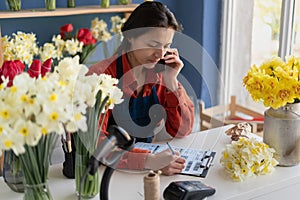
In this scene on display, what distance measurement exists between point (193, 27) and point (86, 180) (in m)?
2.23

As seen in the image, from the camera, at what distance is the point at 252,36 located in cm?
307

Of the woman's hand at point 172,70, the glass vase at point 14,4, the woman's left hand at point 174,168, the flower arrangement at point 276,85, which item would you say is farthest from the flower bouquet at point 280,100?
the glass vase at point 14,4

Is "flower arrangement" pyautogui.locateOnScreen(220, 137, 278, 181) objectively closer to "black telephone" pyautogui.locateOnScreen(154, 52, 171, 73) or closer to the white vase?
the white vase

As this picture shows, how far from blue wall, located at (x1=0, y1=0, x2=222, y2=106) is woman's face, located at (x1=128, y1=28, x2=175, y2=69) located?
73cm

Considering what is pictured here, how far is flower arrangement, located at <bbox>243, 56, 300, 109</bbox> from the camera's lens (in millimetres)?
1392

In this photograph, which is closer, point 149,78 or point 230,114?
point 149,78

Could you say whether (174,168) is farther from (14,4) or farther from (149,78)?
(14,4)

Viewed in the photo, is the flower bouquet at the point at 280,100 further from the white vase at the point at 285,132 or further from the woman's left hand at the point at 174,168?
the woman's left hand at the point at 174,168

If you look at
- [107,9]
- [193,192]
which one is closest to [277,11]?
[107,9]

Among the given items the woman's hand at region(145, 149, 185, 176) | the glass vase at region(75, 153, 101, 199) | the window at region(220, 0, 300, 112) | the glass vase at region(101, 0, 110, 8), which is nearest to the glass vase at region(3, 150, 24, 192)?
the glass vase at region(75, 153, 101, 199)

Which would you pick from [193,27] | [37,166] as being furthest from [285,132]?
[193,27]

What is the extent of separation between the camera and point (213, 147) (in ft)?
5.39

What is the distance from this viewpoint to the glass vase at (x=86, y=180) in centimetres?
123

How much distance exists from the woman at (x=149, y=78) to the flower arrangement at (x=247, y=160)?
0.35m
